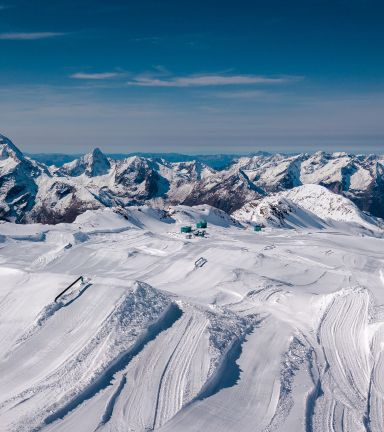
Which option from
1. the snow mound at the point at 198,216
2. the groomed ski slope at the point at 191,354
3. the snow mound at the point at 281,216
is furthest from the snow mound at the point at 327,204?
the groomed ski slope at the point at 191,354

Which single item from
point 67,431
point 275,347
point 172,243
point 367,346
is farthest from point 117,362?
point 172,243

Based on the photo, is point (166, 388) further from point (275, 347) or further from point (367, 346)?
point (367, 346)

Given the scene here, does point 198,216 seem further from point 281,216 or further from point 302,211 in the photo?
point 302,211

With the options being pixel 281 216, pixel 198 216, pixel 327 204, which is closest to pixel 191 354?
pixel 198 216

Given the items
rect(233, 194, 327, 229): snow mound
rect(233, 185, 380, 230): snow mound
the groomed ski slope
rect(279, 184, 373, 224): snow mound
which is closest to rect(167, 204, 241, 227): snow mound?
rect(233, 194, 327, 229): snow mound

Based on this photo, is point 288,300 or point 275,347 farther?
point 288,300

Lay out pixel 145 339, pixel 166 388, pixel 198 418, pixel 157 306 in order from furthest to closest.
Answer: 1. pixel 157 306
2. pixel 145 339
3. pixel 166 388
4. pixel 198 418

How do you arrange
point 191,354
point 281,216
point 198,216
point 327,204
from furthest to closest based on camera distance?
point 327,204
point 281,216
point 198,216
point 191,354

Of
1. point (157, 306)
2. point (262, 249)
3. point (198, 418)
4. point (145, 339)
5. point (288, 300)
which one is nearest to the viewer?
point (198, 418)

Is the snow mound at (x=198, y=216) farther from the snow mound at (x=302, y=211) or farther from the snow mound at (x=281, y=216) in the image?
the snow mound at (x=302, y=211)
